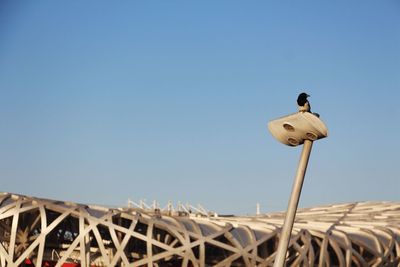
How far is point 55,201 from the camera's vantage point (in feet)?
100

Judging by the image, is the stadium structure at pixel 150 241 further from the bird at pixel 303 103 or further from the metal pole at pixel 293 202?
the bird at pixel 303 103

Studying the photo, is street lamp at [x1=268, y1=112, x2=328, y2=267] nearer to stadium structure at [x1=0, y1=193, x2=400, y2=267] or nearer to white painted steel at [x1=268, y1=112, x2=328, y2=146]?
white painted steel at [x1=268, y1=112, x2=328, y2=146]

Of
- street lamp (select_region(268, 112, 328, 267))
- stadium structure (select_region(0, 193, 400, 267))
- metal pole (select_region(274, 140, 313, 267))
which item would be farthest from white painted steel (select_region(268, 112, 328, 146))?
stadium structure (select_region(0, 193, 400, 267))

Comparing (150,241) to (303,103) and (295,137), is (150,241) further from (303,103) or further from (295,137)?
(303,103)

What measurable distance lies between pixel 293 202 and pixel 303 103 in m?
0.88

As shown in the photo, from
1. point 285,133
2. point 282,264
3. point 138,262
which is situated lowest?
point 282,264

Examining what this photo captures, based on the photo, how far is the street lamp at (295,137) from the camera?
5.40m

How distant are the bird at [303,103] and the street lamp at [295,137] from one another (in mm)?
67

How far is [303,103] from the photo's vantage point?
5.52 metres

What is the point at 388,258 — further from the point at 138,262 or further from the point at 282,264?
the point at 282,264

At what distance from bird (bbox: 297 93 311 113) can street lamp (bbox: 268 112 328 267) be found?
7 cm

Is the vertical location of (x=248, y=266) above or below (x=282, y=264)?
above

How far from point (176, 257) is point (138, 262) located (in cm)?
185

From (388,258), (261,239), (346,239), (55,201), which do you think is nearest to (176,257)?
(261,239)
